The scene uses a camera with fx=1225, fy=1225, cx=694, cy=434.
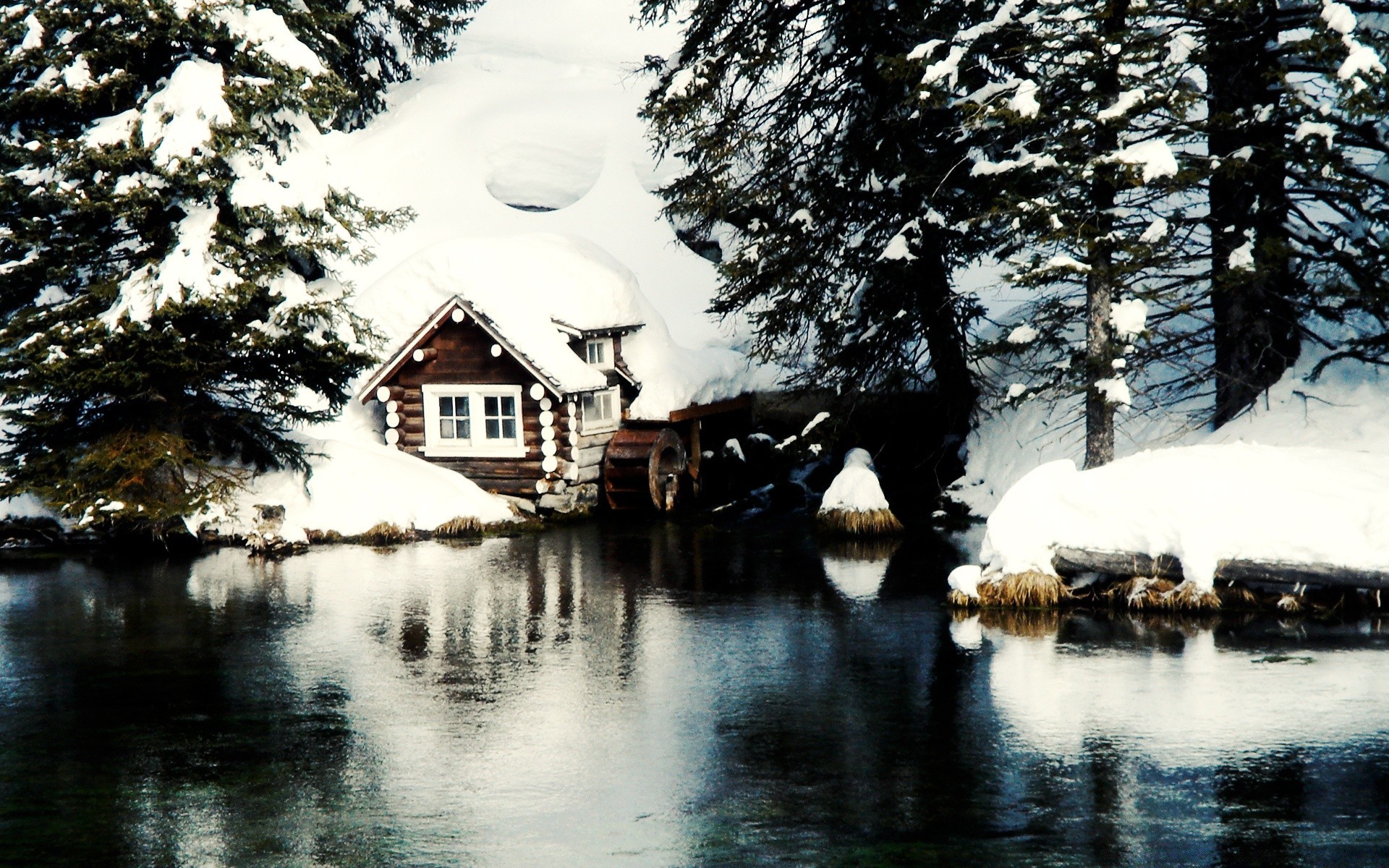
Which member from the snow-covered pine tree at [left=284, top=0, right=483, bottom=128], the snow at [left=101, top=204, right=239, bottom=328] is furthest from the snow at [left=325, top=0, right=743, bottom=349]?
the snow at [left=101, top=204, right=239, bottom=328]

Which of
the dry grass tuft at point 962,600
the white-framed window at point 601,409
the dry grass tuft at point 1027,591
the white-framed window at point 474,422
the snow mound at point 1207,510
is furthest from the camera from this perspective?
the white-framed window at point 601,409

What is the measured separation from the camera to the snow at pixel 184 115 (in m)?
20.1

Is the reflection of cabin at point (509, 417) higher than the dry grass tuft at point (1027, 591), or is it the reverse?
the reflection of cabin at point (509, 417)

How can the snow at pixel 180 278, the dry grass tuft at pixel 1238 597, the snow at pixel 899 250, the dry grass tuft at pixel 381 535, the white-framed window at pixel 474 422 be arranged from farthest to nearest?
the white-framed window at pixel 474 422
the snow at pixel 899 250
the dry grass tuft at pixel 381 535
the snow at pixel 180 278
the dry grass tuft at pixel 1238 597

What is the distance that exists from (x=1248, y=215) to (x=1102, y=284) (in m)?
2.60

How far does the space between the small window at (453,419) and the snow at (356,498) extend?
4.53ft

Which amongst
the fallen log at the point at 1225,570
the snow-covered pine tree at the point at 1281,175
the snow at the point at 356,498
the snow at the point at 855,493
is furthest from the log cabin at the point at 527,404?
the snow-covered pine tree at the point at 1281,175

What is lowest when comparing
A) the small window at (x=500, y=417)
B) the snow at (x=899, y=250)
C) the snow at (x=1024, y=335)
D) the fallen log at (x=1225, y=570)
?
the fallen log at (x=1225, y=570)

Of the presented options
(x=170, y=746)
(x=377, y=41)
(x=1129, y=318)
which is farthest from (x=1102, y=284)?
(x=377, y=41)

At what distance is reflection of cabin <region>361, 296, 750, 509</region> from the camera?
78.2 feet

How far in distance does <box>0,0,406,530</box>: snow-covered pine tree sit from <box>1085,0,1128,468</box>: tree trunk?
12.0m

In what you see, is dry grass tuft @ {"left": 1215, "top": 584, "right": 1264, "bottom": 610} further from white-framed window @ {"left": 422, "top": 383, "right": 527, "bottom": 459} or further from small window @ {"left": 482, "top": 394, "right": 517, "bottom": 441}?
small window @ {"left": 482, "top": 394, "right": 517, "bottom": 441}

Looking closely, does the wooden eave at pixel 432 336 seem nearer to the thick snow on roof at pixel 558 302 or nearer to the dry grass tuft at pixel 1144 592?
the thick snow on roof at pixel 558 302

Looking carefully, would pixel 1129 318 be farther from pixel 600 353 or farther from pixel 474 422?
pixel 474 422
